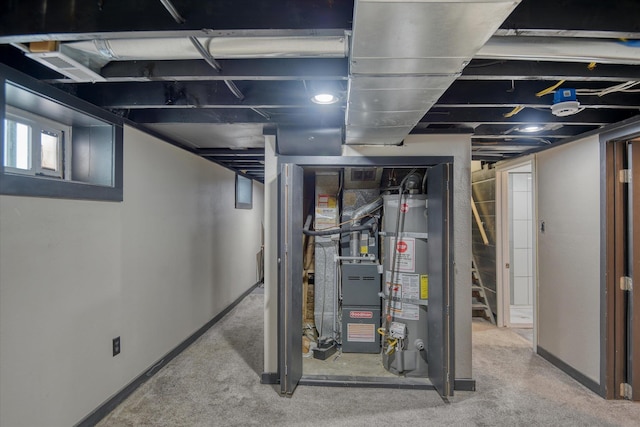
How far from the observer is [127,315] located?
8.02 ft

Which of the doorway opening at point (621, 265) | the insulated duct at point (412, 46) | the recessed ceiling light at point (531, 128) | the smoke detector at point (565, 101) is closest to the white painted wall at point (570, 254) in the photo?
the doorway opening at point (621, 265)

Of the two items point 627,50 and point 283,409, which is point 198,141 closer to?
point 283,409

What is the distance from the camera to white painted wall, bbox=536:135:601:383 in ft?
8.50

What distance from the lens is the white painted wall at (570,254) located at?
2592 millimetres

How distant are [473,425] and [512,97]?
7.13ft

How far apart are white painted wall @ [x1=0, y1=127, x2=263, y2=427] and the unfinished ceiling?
787 millimetres

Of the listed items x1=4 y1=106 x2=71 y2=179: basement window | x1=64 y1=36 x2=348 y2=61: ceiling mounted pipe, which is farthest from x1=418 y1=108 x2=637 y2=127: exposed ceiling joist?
x1=4 y1=106 x2=71 y2=179: basement window

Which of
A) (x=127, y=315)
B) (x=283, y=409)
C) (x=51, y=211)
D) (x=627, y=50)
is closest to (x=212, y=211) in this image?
(x=127, y=315)

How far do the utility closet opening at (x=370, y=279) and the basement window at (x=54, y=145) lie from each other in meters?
1.25

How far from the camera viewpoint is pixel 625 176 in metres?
2.46

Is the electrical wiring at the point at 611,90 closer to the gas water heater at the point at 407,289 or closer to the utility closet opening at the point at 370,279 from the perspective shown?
the utility closet opening at the point at 370,279

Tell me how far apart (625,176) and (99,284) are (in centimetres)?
393

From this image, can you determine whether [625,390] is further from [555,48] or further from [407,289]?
[555,48]

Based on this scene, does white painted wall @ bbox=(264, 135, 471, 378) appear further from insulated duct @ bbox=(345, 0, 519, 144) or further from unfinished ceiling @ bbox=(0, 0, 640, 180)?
insulated duct @ bbox=(345, 0, 519, 144)
